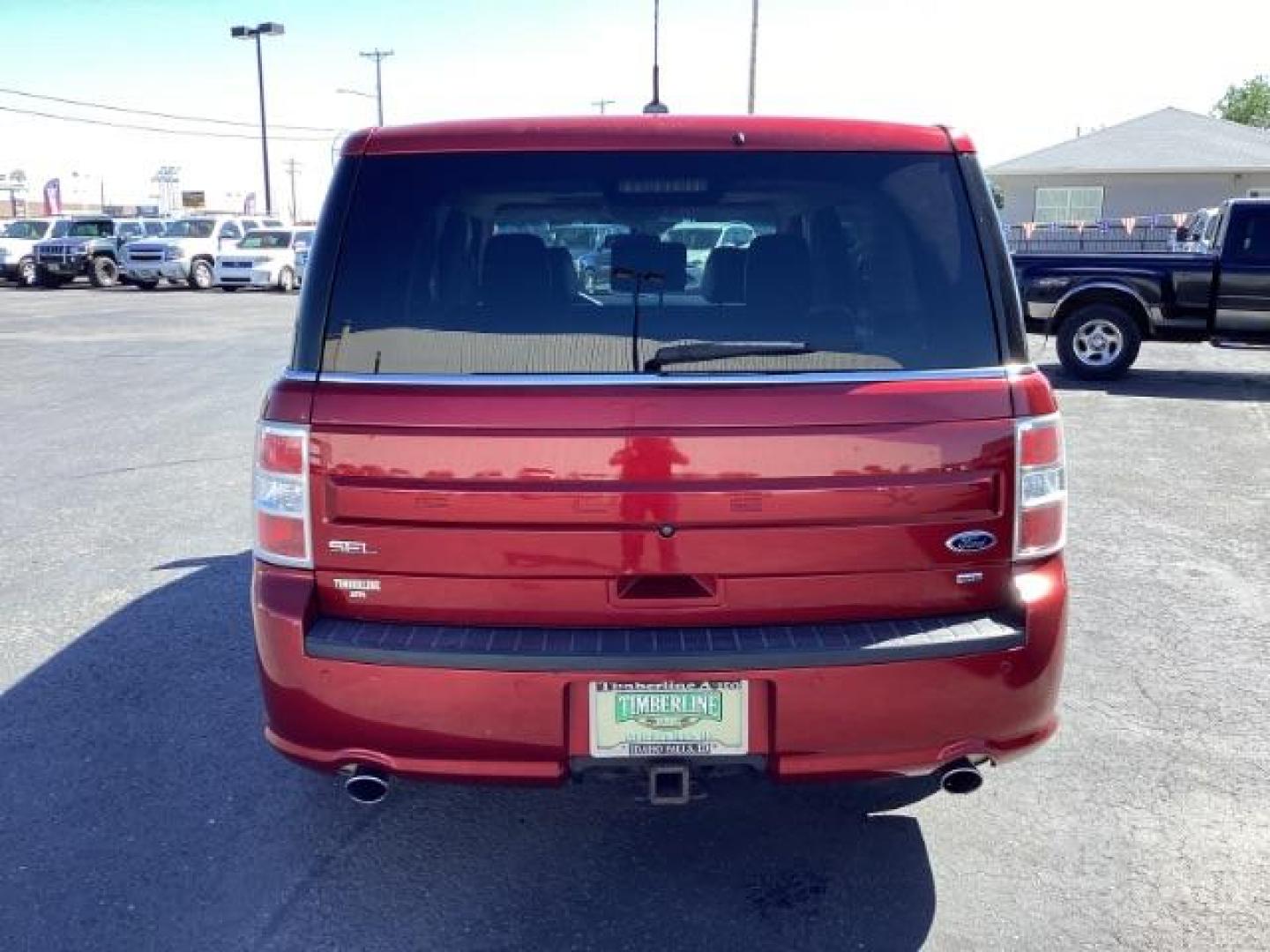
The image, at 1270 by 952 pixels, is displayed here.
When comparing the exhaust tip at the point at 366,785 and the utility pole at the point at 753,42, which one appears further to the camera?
the utility pole at the point at 753,42

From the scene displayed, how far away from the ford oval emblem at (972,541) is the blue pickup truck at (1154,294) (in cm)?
1007

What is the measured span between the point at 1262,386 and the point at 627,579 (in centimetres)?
1240

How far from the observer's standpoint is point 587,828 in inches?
131

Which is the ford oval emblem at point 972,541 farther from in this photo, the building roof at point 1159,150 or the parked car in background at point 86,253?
the parked car in background at point 86,253

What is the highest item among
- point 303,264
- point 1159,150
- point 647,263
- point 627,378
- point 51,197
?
point 1159,150

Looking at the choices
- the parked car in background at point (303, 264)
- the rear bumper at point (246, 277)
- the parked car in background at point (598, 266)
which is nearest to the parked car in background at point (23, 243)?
the rear bumper at point (246, 277)

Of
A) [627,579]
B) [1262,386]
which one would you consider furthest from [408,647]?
[1262,386]

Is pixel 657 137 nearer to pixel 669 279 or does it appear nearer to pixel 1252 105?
pixel 669 279

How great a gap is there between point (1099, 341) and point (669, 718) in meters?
11.2

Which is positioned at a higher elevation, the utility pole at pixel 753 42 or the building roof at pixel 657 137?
the utility pole at pixel 753 42

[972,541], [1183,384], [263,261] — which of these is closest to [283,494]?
[972,541]

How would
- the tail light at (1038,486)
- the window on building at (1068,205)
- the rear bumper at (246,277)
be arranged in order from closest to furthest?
the tail light at (1038,486) < the rear bumper at (246,277) < the window on building at (1068,205)

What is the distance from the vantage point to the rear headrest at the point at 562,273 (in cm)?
282

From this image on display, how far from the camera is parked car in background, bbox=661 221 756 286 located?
2.98 m
